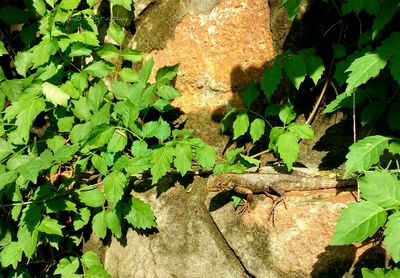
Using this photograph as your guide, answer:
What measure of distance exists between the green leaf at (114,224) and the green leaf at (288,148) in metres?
1.42

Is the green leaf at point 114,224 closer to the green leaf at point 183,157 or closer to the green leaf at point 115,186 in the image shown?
the green leaf at point 115,186

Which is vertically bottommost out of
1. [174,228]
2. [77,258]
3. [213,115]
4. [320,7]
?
[77,258]

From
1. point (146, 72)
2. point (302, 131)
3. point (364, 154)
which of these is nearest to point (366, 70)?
point (364, 154)

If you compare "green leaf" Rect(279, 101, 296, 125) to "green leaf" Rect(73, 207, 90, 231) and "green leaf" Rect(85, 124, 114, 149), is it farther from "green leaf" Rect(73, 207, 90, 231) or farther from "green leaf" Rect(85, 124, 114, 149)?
"green leaf" Rect(73, 207, 90, 231)

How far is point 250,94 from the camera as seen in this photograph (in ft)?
13.2

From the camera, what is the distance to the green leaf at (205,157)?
3.76 metres

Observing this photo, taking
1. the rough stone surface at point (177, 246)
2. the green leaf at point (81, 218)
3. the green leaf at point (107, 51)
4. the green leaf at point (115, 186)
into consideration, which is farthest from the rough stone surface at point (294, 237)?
the green leaf at point (107, 51)

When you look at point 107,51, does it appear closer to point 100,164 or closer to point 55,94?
point 55,94

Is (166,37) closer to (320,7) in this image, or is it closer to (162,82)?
(162,82)

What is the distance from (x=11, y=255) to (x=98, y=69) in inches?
66.6

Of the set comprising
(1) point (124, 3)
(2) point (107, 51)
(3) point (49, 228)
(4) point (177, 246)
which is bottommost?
(4) point (177, 246)

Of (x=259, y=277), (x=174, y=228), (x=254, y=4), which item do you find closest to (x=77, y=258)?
(x=174, y=228)

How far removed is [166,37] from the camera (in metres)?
4.53

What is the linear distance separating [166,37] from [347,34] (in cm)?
162
